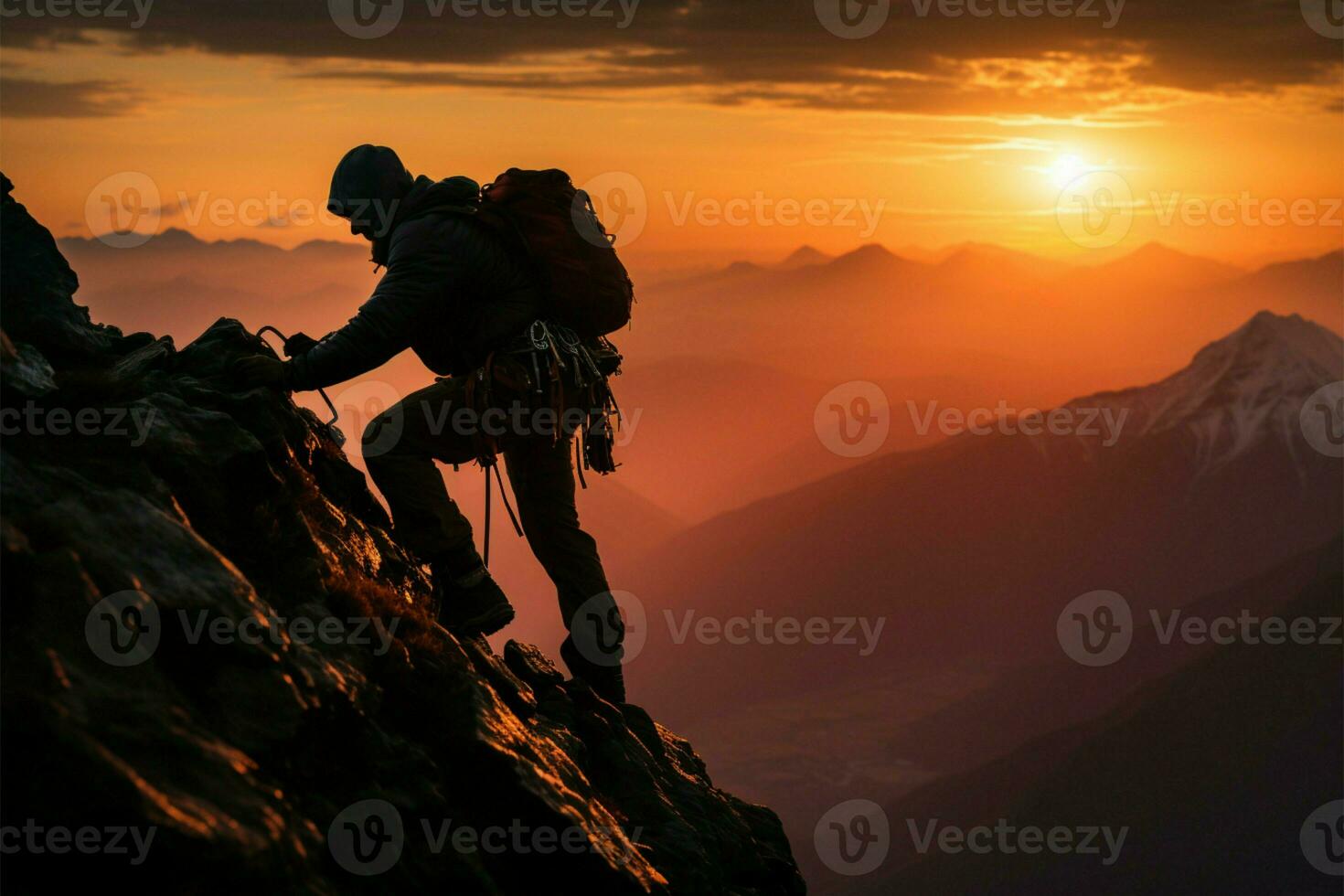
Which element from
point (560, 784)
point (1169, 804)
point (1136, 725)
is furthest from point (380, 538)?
point (1136, 725)

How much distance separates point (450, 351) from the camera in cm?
1105

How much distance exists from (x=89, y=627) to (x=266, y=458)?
9.29 ft

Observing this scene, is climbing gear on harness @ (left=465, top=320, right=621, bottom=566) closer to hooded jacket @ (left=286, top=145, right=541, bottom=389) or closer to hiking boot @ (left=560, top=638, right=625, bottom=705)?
hooded jacket @ (left=286, top=145, right=541, bottom=389)

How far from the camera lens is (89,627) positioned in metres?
6.57

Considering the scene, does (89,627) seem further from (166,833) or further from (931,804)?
(931,804)

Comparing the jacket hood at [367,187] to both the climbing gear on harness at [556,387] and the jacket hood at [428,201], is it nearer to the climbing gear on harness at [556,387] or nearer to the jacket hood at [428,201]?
the jacket hood at [428,201]

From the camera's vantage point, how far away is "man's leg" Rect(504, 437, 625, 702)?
38.8 ft

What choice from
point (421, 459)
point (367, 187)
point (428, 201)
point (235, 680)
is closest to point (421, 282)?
point (428, 201)

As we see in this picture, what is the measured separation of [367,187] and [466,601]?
3906mm

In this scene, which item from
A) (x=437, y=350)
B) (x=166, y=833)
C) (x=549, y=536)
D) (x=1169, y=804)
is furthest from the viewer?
(x=1169, y=804)

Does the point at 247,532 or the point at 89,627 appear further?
the point at 247,532

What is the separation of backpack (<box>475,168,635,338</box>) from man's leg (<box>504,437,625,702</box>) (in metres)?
1.40

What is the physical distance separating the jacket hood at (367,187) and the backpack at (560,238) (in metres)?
0.83

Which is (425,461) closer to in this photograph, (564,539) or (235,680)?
(564,539)
